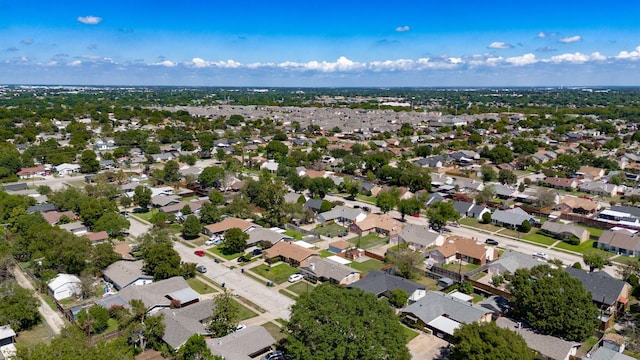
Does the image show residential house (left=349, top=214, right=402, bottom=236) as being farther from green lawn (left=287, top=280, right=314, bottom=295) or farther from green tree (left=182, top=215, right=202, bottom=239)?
green tree (left=182, top=215, right=202, bottom=239)

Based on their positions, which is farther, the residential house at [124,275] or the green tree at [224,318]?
the residential house at [124,275]

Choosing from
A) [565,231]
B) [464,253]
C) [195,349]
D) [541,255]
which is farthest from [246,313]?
[565,231]

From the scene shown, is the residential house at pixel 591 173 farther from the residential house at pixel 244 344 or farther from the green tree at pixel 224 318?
the green tree at pixel 224 318

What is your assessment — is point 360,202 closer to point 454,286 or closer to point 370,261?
point 370,261

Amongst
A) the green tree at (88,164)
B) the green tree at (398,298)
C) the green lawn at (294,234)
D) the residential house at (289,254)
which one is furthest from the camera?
the green tree at (88,164)

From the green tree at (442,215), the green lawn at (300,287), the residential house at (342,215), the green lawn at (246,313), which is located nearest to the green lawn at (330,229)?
the residential house at (342,215)

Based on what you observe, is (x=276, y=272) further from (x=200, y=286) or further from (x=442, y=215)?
(x=442, y=215)
